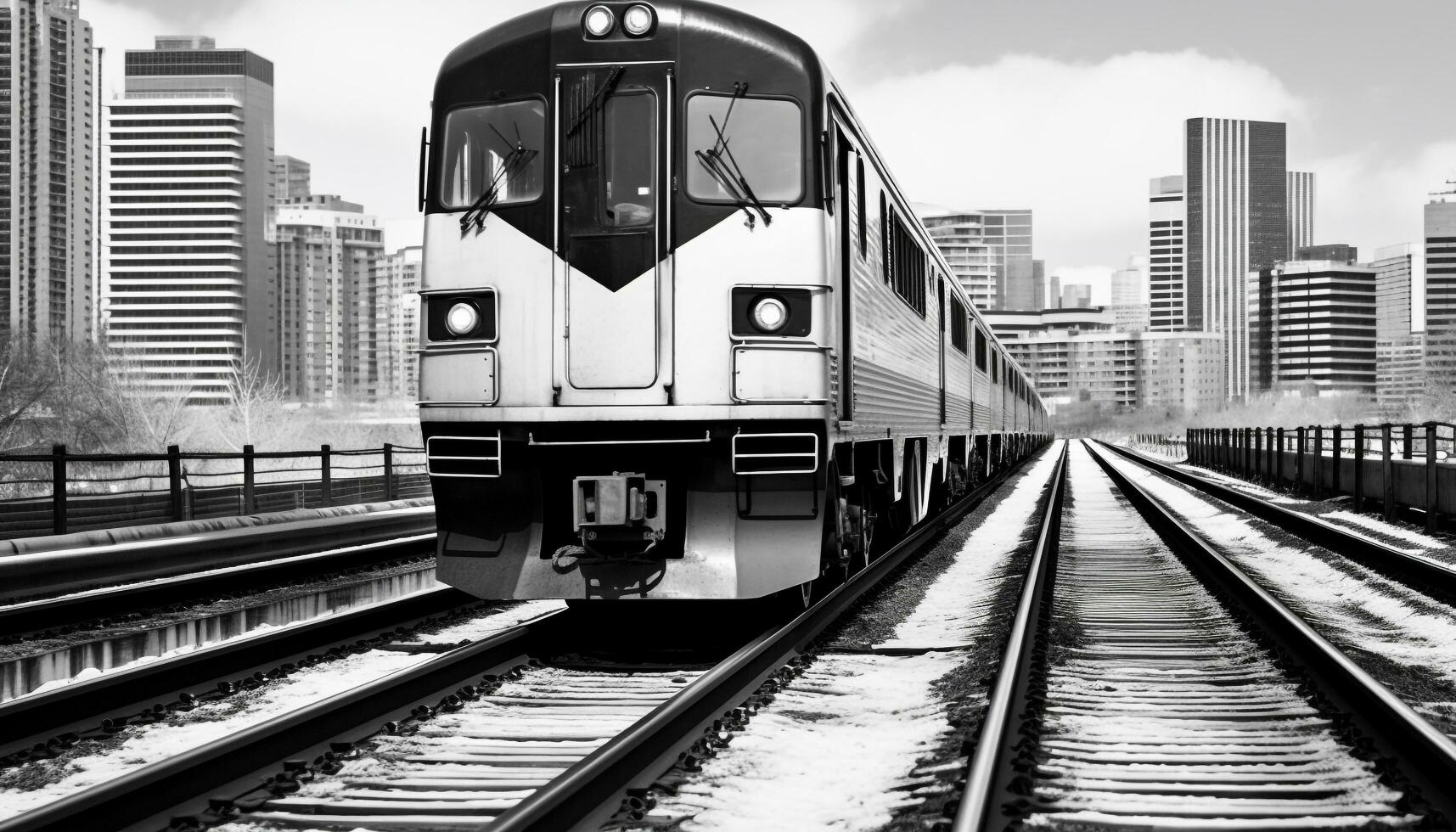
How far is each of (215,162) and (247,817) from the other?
208158 millimetres

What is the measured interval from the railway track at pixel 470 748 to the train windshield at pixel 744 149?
2312mm

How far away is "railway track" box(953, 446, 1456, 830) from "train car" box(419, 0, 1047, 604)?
1.65 m

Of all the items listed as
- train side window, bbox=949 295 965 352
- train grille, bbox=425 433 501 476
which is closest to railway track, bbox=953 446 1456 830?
train grille, bbox=425 433 501 476

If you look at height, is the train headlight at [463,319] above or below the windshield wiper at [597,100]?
below

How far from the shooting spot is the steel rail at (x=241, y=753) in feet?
13.1

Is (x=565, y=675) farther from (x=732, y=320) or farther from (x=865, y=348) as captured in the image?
(x=865, y=348)

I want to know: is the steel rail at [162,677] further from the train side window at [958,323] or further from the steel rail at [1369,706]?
the train side window at [958,323]

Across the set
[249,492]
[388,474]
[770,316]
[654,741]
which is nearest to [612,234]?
[770,316]

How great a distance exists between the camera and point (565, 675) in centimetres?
684

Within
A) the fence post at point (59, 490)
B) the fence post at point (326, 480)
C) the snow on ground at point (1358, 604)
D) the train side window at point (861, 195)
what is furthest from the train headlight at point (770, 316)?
the fence post at point (326, 480)

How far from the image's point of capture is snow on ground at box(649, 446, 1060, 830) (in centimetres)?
445

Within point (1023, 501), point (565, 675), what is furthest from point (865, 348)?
point (1023, 501)

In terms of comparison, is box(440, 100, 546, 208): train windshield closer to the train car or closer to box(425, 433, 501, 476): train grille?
the train car

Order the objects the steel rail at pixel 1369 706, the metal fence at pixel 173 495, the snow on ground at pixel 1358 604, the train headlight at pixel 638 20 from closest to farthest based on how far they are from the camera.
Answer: the steel rail at pixel 1369 706, the train headlight at pixel 638 20, the snow on ground at pixel 1358 604, the metal fence at pixel 173 495
